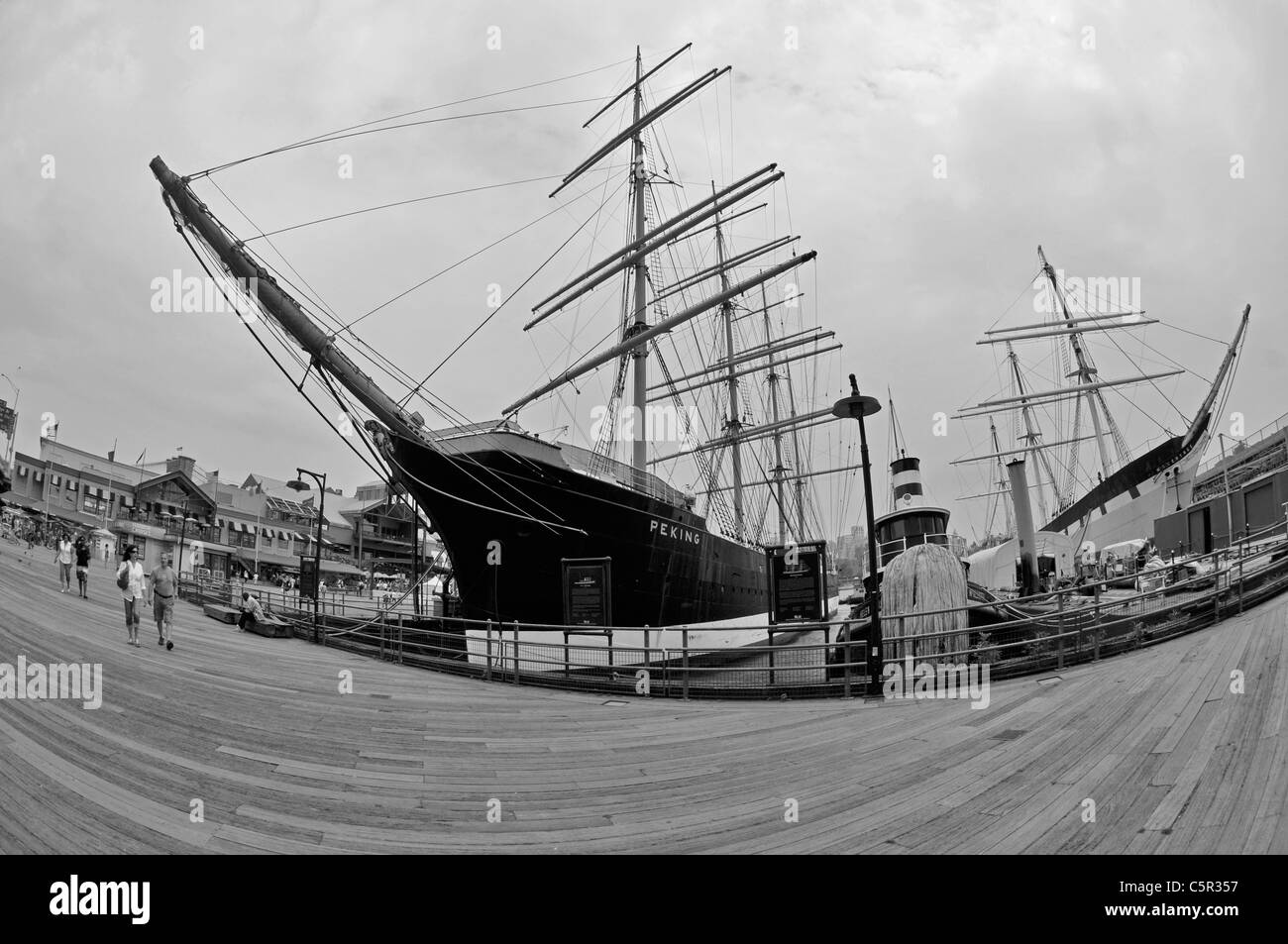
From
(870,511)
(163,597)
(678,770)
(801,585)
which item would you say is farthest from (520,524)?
(678,770)

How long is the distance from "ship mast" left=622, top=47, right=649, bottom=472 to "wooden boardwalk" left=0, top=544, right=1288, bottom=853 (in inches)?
661

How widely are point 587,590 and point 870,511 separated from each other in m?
6.01

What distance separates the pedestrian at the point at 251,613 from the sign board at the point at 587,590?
10.9m

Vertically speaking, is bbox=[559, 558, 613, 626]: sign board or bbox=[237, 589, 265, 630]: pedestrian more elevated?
bbox=[559, 558, 613, 626]: sign board

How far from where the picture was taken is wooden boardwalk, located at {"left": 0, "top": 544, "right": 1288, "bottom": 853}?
3449mm

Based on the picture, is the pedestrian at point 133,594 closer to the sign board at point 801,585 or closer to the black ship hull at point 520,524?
the black ship hull at point 520,524

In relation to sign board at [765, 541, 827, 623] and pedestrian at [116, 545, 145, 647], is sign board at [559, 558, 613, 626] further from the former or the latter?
pedestrian at [116, 545, 145, 647]

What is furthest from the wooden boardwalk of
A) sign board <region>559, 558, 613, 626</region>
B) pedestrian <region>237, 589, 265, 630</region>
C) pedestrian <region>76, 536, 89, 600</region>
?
pedestrian <region>76, 536, 89, 600</region>

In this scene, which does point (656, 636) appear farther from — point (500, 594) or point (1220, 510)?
point (1220, 510)

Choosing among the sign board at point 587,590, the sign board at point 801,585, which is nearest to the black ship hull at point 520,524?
the sign board at point 587,590

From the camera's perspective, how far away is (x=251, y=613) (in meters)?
17.8

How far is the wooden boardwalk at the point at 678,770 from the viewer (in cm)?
345
